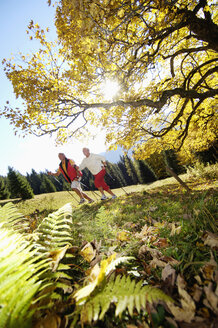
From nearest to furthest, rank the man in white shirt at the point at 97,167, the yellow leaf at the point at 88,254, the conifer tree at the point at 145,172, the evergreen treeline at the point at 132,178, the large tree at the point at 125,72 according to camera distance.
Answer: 1. the yellow leaf at the point at 88,254
2. the large tree at the point at 125,72
3. the man in white shirt at the point at 97,167
4. the evergreen treeline at the point at 132,178
5. the conifer tree at the point at 145,172

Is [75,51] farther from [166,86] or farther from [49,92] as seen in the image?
[166,86]

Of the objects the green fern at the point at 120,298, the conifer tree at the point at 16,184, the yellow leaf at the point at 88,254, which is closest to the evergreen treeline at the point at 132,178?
the conifer tree at the point at 16,184

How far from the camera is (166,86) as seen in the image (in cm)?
585

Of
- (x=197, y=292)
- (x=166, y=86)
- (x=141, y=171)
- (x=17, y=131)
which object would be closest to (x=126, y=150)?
(x=166, y=86)

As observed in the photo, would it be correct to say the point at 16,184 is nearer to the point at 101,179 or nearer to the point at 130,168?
the point at 101,179

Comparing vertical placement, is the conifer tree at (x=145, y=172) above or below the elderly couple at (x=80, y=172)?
below

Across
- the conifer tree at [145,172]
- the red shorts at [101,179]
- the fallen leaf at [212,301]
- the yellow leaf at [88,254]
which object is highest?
the red shorts at [101,179]

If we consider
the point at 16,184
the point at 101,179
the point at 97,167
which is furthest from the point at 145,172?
the point at 97,167

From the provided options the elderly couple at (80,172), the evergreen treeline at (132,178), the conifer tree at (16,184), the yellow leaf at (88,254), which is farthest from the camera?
the evergreen treeline at (132,178)

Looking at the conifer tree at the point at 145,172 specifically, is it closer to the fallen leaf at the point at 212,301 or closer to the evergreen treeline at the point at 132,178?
the evergreen treeline at the point at 132,178

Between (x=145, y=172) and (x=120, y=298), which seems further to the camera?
(x=145, y=172)

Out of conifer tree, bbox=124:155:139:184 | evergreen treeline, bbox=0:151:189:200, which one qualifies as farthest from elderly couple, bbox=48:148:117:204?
conifer tree, bbox=124:155:139:184

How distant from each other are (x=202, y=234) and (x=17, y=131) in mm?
6694

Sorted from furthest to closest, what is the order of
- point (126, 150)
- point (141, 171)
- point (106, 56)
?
point (141, 171) → point (126, 150) → point (106, 56)
